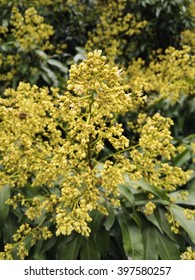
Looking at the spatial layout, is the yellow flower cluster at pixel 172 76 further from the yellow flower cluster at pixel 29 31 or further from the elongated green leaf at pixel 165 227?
the elongated green leaf at pixel 165 227

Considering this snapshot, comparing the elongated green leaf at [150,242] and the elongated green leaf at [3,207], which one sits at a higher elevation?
the elongated green leaf at [3,207]

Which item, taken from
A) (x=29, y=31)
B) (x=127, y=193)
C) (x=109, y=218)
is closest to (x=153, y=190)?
(x=127, y=193)

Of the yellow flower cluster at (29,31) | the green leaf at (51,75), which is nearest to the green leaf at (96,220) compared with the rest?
the green leaf at (51,75)

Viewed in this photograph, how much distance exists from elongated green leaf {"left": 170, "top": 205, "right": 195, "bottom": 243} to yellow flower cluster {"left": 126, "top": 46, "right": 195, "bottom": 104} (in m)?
0.95

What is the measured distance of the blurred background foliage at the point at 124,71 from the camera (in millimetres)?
1599

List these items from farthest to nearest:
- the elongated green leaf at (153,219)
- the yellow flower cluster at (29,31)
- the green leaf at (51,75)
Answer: the green leaf at (51,75) < the yellow flower cluster at (29,31) < the elongated green leaf at (153,219)

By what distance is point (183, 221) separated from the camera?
1593 mm

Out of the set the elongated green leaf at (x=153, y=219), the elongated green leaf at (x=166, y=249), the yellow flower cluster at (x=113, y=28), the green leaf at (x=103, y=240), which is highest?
the yellow flower cluster at (x=113, y=28)

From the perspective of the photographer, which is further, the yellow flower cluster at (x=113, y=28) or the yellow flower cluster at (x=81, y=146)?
the yellow flower cluster at (x=113, y=28)

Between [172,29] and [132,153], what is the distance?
232 centimetres

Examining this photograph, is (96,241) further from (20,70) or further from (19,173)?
(20,70)

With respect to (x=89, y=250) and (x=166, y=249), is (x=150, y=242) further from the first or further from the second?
(x=89, y=250)

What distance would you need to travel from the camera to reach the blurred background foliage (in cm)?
160

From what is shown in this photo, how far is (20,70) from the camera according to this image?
263 cm
